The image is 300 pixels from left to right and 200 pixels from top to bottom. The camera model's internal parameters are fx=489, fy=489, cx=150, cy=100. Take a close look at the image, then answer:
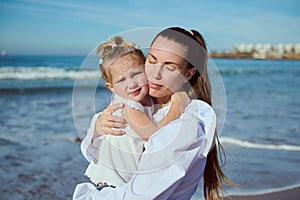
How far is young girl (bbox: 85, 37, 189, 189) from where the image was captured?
1615 mm

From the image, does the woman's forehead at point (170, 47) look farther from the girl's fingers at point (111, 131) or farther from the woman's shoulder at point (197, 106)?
the girl's fingers at point (111, 131)

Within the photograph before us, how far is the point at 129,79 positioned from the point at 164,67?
0.15 metres

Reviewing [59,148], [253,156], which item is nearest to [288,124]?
[253,156]

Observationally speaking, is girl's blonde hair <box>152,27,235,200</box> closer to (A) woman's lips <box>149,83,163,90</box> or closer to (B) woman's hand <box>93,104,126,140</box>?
(A) woman's lips <box>149,83,163,90</box>

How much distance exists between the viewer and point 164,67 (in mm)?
1577

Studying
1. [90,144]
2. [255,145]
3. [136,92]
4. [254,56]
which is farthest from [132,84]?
[254,56]

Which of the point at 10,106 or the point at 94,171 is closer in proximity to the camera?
the point at 94,171

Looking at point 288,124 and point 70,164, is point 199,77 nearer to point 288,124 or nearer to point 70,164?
point 70,164

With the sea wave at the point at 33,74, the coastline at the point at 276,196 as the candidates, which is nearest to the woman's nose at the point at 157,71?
the coastline at the point at 276,196

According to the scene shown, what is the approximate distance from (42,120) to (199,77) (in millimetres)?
6325

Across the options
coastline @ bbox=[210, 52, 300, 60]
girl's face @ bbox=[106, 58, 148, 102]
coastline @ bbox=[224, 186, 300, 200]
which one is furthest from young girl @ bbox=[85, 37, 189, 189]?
coastline @ bbox=[210, 52, 300, 60]

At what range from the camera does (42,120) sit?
25.5ft

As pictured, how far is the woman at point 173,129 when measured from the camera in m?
1.46

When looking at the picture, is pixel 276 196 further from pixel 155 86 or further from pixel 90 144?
pixel 155 86
